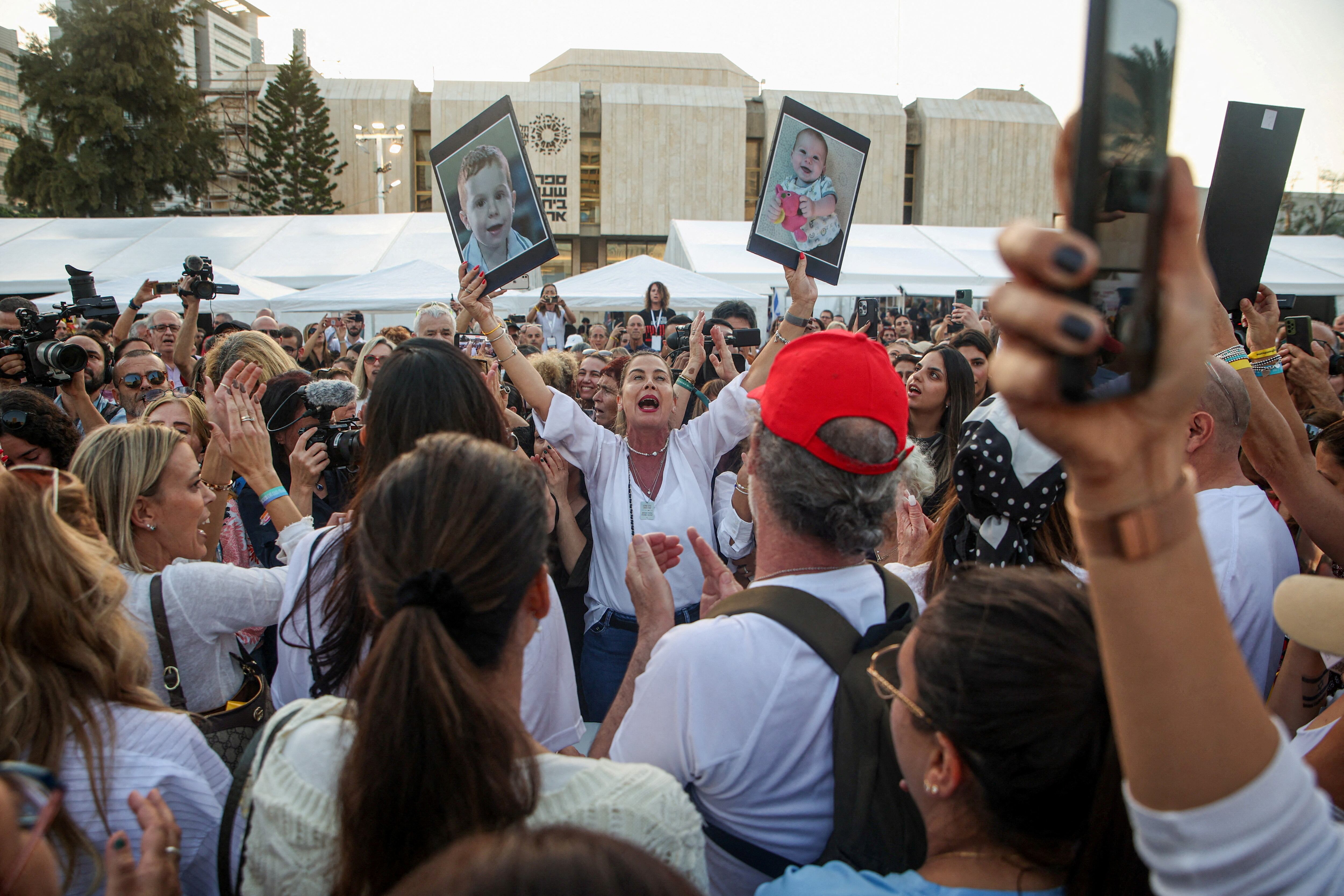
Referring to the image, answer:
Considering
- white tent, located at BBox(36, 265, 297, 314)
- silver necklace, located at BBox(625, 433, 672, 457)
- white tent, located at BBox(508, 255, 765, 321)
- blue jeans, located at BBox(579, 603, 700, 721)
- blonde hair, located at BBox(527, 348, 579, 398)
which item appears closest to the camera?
blue jeans, located at BBox(579, 603, 700, 721)

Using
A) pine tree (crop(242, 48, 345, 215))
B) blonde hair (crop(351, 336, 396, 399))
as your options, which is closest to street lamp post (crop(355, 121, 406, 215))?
pine tree (crop(242, 48, 345, 215))

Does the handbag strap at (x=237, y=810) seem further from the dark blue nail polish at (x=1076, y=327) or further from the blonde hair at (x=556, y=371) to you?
the blonde hair at (x=556, y=371)

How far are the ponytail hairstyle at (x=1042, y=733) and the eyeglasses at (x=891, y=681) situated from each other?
0.11ft

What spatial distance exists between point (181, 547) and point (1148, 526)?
240cm

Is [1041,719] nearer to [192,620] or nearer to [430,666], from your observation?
[430,666]

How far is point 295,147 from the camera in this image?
1435 inches

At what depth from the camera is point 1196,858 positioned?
684 millimetres

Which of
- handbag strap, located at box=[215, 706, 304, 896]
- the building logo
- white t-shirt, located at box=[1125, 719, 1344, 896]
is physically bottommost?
handbag strap, located at box=[215, 706, 304, 896]

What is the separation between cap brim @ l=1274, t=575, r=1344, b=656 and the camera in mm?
1135

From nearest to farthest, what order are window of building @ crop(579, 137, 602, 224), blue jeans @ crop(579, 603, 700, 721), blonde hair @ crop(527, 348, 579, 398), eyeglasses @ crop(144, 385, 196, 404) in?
blue jeans @ crop(579, 603, 700, 721) < eyeglasses @ crop(144, 385, 196, 404) < blonde hair @ crop(527, 348, 579, 398) < window of building @ crop(579, 137, 602, 224)

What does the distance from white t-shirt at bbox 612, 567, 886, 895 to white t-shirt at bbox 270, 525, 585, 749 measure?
338 mm

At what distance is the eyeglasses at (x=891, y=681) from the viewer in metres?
1.20

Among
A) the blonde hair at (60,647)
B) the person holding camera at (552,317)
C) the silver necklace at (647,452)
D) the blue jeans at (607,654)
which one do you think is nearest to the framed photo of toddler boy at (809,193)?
the silver necklace at (647,452)

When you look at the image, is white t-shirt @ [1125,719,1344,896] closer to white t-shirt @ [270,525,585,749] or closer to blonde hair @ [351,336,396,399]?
white t-shirt @ [270,525,585,749]
